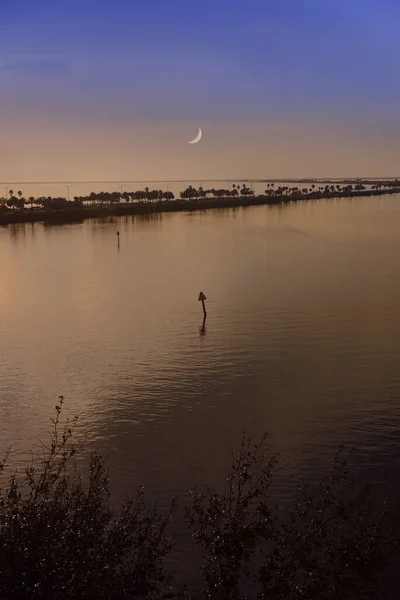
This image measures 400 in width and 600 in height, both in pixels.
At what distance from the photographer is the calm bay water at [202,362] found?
25.7m

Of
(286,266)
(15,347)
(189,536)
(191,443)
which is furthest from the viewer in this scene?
(286,266)

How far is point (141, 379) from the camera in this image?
34500 millimetres

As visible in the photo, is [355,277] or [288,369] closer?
[288,369]

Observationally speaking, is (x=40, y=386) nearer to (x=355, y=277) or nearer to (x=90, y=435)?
(x=90, y=435)

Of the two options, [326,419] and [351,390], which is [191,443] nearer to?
[326,419]

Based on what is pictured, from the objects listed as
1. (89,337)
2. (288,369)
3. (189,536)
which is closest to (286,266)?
(89,337)

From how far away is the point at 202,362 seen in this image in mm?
37500

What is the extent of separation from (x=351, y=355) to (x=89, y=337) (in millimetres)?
18715

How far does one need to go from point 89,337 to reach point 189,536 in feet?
91.9

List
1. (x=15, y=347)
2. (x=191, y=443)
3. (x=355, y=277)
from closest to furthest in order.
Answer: (x=191, y=443)
(x=15, y=347)
(x=355, y=277)

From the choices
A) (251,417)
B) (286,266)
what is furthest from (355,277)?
(251,417)

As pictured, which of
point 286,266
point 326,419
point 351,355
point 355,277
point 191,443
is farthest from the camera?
point 286,266

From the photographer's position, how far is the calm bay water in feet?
84.3

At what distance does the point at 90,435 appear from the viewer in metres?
26.9
